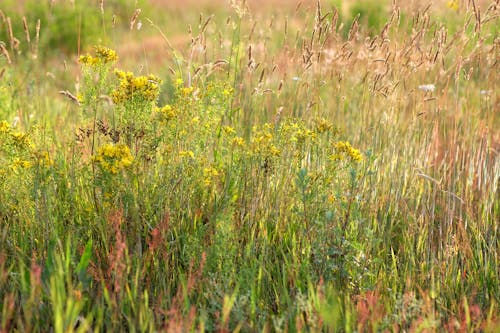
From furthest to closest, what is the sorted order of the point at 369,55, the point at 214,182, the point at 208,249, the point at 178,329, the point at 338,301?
the point at 369,55 → the point at 214,182 → the point at 208,249 → the point at 338,301 → the point at 178,329

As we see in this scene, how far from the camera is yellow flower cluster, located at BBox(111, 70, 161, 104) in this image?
2.21 m

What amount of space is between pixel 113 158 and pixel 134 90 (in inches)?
10.0

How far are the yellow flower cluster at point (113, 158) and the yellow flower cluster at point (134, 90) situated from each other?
0.20 m

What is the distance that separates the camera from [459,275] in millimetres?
2273

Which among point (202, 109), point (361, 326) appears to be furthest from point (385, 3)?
point (361, 326)

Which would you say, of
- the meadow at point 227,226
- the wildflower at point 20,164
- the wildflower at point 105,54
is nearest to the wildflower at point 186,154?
the meadow at point 227,226

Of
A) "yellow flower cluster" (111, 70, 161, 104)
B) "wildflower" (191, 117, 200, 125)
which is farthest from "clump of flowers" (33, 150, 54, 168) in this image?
"wildflower" (191, 117, 200, 125)

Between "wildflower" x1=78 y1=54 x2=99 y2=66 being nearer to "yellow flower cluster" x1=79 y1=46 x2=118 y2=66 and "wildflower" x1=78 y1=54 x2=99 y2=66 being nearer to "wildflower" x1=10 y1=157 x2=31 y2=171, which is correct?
"yellow flower cluster" x1=79 y1=46 x2=118 y2=66

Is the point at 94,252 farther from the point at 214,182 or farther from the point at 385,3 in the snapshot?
the point at 385,3

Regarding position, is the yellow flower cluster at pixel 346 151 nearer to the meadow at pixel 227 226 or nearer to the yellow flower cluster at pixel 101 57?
the meadow at pixel 227 226

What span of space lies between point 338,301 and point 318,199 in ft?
1.34

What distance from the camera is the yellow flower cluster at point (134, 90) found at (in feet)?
7.27

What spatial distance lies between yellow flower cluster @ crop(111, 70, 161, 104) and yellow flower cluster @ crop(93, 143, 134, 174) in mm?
203

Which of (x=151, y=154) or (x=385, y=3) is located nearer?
(x=151, y=154)
